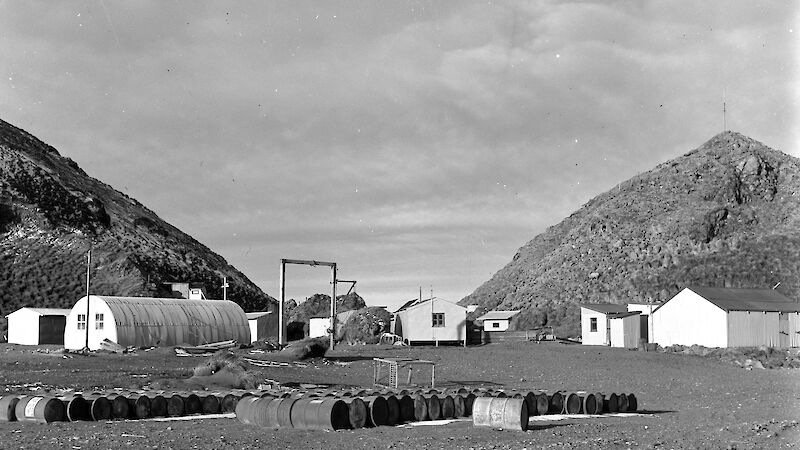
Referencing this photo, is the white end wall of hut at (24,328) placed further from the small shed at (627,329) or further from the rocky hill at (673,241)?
the rocky hill at (673,241)

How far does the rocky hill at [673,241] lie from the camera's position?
4067 inches

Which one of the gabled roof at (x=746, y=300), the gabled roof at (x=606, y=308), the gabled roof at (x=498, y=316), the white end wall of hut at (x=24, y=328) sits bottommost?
the white end wall of hut at (x=24, y=328)

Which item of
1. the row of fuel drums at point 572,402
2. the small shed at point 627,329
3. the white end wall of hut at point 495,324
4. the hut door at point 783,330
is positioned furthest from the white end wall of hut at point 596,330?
the row of fuel drums at point 572,402

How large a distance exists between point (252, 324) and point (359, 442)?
6009 cm

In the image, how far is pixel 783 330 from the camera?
64625mm

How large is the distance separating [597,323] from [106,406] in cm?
5276

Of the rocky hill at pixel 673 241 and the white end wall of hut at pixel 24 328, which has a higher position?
the rocky hill at pixel 673 241

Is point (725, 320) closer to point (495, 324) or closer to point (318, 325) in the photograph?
point (318, 325)

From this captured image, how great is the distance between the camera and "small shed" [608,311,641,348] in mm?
67375

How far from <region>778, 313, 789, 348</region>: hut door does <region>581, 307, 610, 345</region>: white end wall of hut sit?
13.0 m

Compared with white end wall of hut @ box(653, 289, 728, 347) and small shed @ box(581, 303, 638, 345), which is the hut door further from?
small shed @ box(581, 303, 638, 345)

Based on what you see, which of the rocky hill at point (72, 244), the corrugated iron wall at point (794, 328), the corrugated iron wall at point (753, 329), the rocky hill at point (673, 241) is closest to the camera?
the corrugated iron wall at point (753, 329)

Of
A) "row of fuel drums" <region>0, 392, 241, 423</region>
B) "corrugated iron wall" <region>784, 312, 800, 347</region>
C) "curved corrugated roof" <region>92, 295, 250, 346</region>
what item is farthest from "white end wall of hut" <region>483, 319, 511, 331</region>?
"row of fuel drums" <region>0, 392, 241, 423</region>

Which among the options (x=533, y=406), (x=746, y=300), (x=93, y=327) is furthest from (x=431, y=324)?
(x=533, y=406)
